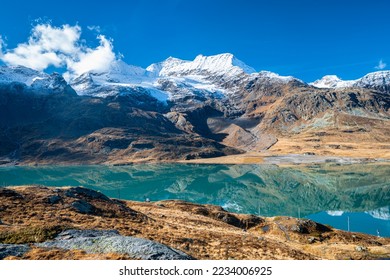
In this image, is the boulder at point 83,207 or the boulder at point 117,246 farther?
the boulder at point 83,207

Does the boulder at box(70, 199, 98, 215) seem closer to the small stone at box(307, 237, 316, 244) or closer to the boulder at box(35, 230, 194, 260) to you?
the boulder at box(35, 230, 194, 260)

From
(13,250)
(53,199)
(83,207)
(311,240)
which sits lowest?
(311,240)

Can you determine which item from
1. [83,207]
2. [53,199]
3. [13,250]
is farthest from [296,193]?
[13,250]

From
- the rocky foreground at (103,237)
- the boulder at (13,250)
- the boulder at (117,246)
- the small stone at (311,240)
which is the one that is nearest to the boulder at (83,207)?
the rocky foreground at (103,237)

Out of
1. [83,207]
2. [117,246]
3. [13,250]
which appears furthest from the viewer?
[83,207]

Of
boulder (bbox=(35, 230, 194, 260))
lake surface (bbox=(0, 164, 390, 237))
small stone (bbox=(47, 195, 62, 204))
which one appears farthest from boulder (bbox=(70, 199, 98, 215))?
lake surface (bbox=(0, 164, 390, 237))

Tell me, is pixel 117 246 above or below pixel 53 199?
below

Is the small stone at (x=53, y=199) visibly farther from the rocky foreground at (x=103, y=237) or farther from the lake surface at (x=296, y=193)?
the lake surface at (x=296, y=193)

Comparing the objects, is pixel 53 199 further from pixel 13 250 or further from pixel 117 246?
pixel 117 246

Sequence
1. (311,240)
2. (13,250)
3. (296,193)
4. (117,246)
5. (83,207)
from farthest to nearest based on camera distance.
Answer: (296,193)
(311,240)
(83,207)
(117,246)
(13,250)

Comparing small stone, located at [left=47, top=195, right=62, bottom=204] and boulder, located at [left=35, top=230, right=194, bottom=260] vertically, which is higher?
small stone, located at [left=47, top=195, right=62, bottom=204]

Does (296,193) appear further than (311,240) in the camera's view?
Yes

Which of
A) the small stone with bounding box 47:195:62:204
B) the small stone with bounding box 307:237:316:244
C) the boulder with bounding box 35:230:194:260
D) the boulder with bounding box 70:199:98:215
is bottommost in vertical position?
the small stone with bounding box 307:237:316:244

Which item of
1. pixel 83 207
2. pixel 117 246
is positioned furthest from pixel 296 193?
pixel 117 246
